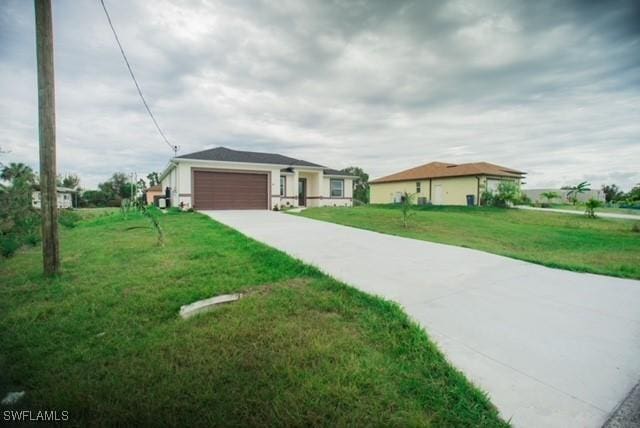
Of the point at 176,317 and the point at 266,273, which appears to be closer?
the point at 176,317

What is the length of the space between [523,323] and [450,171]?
24.8 m

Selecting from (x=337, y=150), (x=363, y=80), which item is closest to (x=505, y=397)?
(x=363, y=80)

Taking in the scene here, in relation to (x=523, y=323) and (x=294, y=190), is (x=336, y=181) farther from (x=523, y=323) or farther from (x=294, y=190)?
(x=523, y=323)

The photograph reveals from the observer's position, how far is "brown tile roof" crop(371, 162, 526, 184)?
2275 centimetres

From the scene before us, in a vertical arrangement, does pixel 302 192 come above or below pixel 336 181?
below

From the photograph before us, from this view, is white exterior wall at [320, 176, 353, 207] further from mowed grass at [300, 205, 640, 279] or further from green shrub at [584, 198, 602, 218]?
green shrub at [584, 198, 602, 218]

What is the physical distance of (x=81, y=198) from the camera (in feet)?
137

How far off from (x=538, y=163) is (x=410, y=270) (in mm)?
27312

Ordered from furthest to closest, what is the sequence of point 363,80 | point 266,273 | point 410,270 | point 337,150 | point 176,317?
1. point 337,150
2. point 363,80
3. point 410,270
4. point 266,273
5. point 176,317

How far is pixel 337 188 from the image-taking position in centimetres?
2159

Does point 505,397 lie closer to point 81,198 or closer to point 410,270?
point 410,270

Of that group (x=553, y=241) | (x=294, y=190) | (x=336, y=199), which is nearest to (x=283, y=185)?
(x=294, y=190)

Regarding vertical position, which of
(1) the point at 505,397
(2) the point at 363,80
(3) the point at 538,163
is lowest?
(1) the point at 505,397

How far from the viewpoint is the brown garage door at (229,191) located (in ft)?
51.3
